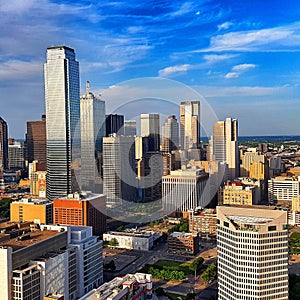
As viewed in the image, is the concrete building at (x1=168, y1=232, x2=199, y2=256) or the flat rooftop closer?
the flat rooftop

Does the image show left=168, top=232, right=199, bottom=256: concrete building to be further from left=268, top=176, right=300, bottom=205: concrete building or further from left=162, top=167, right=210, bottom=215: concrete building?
left=268, top=176, right=300, bottom=205: concrete building

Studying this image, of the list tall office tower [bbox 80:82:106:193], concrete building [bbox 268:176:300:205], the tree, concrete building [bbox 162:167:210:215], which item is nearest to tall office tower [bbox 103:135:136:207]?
tall office tower [bbox 80:82:106:193]

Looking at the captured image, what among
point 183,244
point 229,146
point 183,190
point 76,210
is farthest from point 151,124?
point 229,146

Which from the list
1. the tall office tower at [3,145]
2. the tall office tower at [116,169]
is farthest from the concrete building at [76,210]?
the tall office tower at [3,145]

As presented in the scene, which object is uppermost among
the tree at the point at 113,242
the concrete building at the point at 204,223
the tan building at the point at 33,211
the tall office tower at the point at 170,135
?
the tall office tower at the point at 170,135

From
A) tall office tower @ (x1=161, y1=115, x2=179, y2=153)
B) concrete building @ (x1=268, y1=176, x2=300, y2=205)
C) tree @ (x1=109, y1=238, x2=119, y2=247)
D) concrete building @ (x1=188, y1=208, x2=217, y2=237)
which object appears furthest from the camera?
concrete building @ (x1=268, y1=176, x2=300, y2=205)

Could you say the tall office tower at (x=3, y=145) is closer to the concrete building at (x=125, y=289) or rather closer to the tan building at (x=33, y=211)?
the tan building at (x=33, y=211)

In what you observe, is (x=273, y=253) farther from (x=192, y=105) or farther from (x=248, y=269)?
(x=192, y=105)
